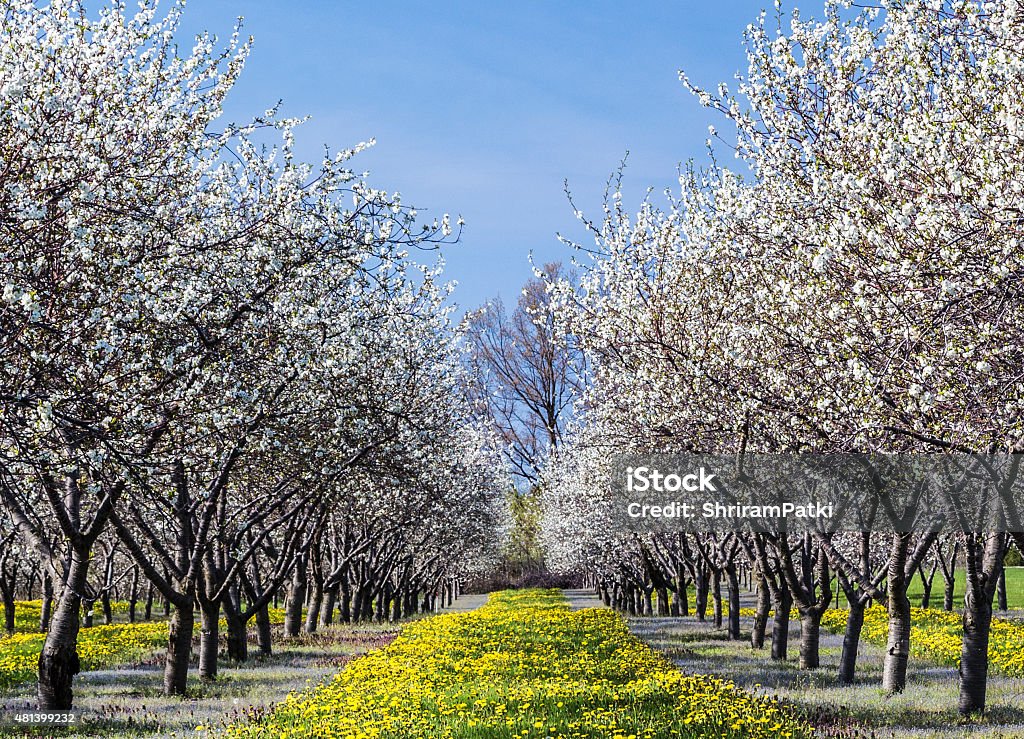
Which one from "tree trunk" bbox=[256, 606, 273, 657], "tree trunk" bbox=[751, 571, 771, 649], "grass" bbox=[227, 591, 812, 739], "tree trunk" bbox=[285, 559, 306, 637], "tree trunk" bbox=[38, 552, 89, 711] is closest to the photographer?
"grass" bbox=[227, 591, 812, 739]

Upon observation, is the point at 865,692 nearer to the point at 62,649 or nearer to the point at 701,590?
the point at 62,649

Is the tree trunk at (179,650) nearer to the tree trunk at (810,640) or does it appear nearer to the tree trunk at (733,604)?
the tree trunk at (810,640)

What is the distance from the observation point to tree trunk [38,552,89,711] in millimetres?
14422

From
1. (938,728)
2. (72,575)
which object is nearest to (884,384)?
(938,728)

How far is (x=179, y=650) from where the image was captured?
16953 mm

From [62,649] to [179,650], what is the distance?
2685 mm

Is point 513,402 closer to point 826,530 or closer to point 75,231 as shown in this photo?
point 826,530

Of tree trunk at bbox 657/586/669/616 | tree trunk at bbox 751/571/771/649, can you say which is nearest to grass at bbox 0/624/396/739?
tree trunk at bbox 751/571/771/649

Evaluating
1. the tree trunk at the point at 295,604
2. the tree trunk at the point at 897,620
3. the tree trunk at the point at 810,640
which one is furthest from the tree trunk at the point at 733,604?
the tree trunk at the point at 295,604

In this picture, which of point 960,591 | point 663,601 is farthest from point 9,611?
point 960,591

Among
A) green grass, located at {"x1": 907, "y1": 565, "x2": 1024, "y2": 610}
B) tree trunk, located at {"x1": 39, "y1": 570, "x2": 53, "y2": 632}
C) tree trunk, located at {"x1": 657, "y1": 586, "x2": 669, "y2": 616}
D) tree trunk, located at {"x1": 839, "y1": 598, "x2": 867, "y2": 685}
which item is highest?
tree trunk, located at {"x1": 839, "y1": 598, "x2": 867, "y2": 685}

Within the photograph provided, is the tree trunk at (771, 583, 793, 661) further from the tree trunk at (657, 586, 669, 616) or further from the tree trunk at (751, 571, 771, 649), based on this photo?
the tree trunk at (657, 586, 669, 616)

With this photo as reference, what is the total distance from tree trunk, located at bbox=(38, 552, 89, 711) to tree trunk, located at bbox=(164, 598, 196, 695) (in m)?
2.36

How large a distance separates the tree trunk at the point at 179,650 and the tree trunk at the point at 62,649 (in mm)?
2357
